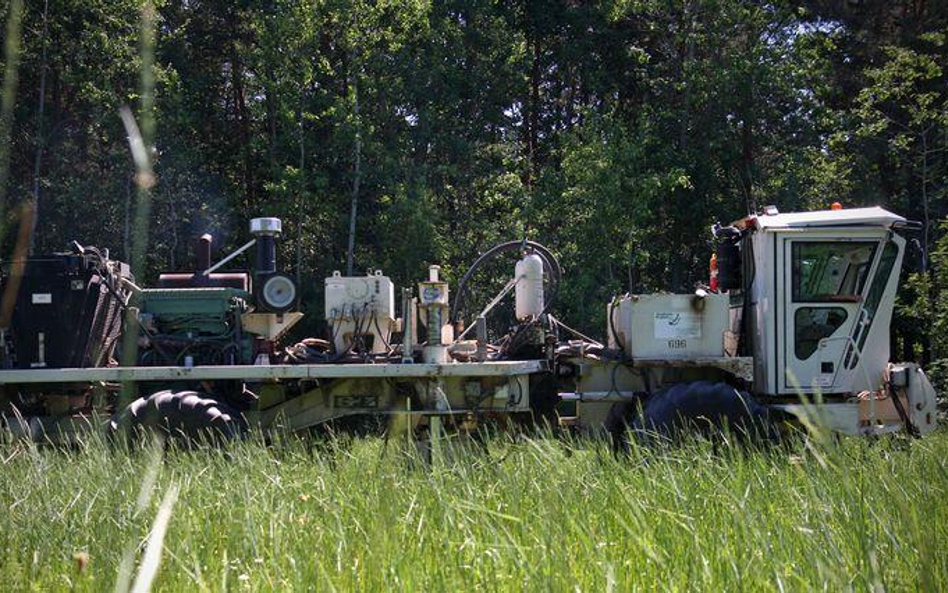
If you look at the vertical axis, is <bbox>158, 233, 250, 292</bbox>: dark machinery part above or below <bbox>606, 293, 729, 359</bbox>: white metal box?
above

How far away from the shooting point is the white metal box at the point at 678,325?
959 centimetres

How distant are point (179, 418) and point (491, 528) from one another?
567 cm

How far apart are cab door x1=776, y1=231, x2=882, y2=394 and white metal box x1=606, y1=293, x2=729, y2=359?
0.54 m

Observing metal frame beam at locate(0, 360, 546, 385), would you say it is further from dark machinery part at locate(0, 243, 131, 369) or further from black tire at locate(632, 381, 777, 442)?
black tire at locate(632, 381, 777, 442)

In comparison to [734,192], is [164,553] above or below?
below

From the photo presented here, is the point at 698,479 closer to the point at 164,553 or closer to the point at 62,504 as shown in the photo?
Answer: the point at 164,553

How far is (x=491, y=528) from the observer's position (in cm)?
410

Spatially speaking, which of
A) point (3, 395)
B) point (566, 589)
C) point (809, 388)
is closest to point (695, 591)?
point (566, 589)

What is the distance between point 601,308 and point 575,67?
1045cm

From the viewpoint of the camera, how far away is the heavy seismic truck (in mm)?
9430

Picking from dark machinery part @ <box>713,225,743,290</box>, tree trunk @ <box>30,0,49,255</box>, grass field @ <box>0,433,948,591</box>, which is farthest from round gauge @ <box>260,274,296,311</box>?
tree trunk @ <box>30,0,49,255</box>

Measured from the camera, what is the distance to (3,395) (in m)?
10.0

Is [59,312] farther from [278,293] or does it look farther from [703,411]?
[703,411]

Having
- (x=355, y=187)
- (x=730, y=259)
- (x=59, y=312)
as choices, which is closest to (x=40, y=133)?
(x=355, y=187)
